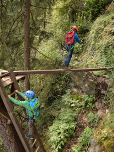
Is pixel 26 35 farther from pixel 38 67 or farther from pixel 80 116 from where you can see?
pixel 80 116

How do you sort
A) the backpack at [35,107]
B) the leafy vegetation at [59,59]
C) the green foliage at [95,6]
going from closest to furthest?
the backpack at [35,107] < the leafy vegetation at [59,59] < the green foliage at [95,6]

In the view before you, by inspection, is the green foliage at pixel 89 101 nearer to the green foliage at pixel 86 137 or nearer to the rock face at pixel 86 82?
the rock face at pixel 86 82

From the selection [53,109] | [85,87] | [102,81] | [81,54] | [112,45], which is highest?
[112,45]

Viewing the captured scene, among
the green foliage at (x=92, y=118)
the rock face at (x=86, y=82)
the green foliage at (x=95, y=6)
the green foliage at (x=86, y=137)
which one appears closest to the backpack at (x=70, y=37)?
the rock face at (x=86, y=82)

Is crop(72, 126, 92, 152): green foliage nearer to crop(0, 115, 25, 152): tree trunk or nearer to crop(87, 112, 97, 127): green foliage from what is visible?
crop(87, 112, 97, 127): green foliage

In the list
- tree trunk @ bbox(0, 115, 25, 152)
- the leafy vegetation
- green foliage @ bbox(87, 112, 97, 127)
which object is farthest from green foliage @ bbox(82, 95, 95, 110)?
tree trunk @ bbox(0, 115, 25, 152)

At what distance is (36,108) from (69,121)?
2685 millimetres

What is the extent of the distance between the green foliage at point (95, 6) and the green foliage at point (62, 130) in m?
7.55

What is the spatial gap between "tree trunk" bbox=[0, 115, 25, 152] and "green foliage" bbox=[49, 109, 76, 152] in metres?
1.54

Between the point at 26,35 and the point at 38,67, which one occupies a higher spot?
the point at 26,35

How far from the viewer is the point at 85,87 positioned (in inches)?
247

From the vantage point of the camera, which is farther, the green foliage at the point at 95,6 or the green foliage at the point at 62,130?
the green foliage at the point at 95,6

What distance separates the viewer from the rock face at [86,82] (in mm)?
5854

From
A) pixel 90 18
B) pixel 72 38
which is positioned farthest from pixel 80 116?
pixel 90 18
